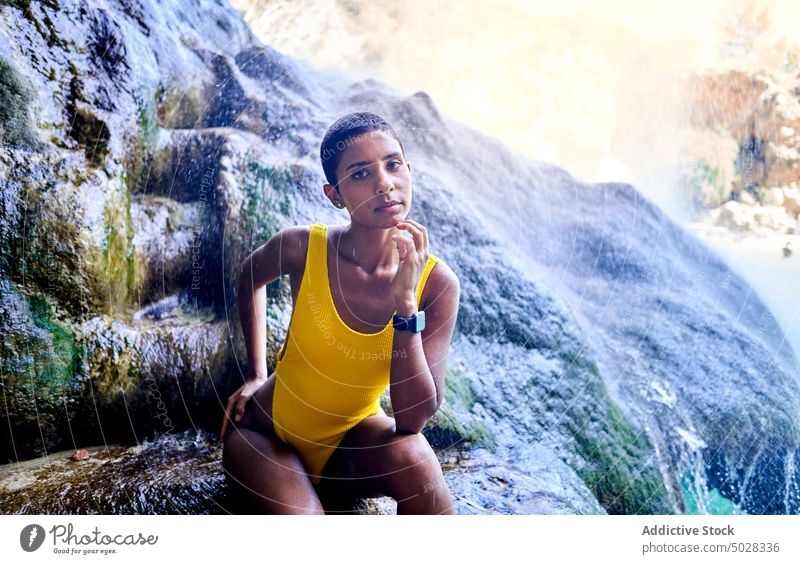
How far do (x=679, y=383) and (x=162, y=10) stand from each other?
4.07ft

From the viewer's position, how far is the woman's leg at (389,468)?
107 cm

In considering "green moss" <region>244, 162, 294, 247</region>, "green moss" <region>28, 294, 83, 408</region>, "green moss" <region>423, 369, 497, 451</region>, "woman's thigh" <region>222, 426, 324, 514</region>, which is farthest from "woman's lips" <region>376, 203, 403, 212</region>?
"green moss" <region>28, 294, 83, 408</region>

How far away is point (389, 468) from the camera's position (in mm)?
1071

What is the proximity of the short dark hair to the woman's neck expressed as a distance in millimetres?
91

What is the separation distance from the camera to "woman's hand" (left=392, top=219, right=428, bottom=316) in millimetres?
1067

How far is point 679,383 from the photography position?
131 centimetres

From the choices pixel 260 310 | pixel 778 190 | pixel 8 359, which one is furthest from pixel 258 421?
pixel 778 190

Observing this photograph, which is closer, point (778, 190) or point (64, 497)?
point (64, 497)

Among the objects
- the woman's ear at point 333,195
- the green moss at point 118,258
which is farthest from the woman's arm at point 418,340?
the green moss at point 118,258

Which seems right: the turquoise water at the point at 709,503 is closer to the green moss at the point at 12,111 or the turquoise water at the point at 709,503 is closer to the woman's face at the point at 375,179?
the woman's face at the point at 375,179

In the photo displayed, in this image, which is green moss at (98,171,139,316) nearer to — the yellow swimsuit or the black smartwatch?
the yellow swimsuit

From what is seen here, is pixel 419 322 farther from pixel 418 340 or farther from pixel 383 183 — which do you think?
pixel 383 183

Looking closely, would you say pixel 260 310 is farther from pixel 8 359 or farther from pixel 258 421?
pixel 8 359

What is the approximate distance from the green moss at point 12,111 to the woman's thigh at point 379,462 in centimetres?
80
